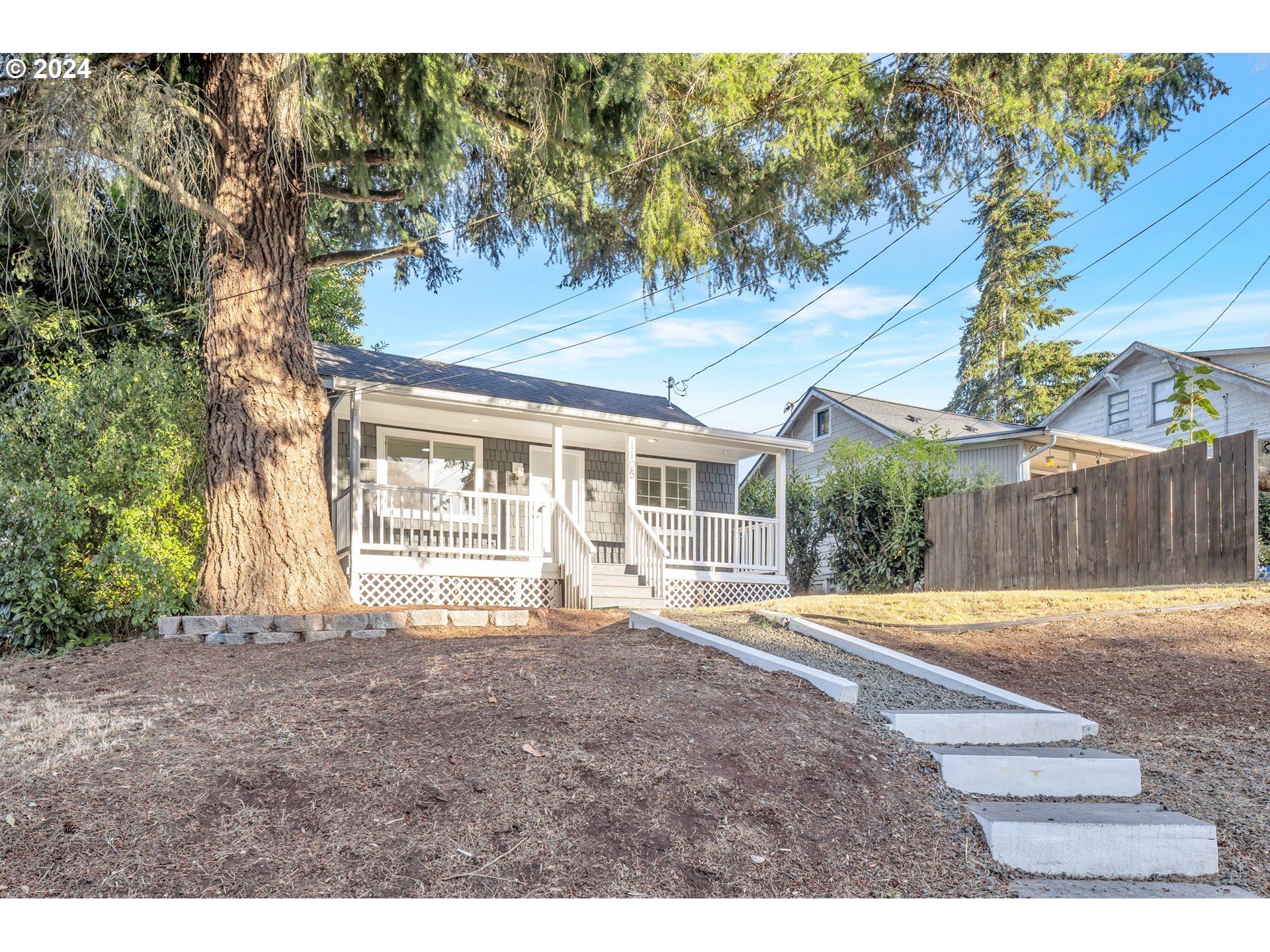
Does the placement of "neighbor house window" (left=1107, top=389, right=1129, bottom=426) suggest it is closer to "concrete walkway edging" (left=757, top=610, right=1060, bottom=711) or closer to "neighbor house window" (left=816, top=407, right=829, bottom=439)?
"neighbor house window" (left=816, top=407, right=829, bottom=439)

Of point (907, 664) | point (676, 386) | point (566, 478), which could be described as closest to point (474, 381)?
point (566, 478)

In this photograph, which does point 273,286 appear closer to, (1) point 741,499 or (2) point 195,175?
(2) point 195,175

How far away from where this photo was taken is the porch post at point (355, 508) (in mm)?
8531

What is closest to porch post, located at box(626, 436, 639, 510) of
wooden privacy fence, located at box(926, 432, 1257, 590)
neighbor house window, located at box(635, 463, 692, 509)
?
neighbor house window, located at box(635, 463, 692, 509)

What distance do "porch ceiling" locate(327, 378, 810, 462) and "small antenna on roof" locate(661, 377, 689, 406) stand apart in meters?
2.59

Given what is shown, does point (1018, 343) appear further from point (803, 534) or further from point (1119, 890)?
point (1119, 890)

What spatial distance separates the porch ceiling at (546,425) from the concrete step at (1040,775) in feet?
22.6

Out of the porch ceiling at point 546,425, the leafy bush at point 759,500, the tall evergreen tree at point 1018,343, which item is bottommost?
the leafy bush at point 759,500

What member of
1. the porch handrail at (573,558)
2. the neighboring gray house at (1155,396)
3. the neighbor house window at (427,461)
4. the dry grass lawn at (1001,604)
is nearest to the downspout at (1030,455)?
the neighboring gray house at (1155,396)

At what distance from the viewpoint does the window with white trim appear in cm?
1959

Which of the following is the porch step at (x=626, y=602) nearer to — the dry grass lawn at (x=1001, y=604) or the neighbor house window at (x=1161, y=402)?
the dry grass lawn at (x=1001, y=604)
